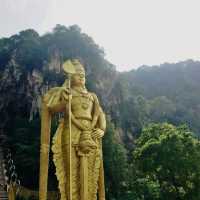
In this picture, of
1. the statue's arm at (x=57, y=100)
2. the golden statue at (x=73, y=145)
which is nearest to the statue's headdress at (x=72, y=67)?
the golden statue at (x=73, y=145)

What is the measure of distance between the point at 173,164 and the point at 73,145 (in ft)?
35.0

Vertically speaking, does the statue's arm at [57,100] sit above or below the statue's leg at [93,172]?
above

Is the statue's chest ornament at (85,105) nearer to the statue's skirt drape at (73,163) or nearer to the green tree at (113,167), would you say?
the statue's skirt drape at (73,163)

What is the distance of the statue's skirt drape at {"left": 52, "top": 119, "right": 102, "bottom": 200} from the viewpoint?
22.9ft

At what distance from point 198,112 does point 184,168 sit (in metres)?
34.0

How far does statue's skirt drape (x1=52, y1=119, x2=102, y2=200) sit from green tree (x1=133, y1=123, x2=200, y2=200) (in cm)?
1026

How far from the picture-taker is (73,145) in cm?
706

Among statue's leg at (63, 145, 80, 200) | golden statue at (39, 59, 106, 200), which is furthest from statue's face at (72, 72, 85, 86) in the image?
statue's leg at (63, 145, 80, 200)

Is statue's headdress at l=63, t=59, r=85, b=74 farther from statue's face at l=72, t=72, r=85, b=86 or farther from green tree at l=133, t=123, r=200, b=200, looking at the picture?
green tree at l=133, t=123, r=200, b=200

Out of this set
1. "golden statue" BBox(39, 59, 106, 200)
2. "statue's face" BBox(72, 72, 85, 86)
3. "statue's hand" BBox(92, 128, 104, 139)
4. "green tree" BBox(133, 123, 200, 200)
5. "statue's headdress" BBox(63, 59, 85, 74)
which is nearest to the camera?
"golden statue" BBox(39, 59, 106, 200)

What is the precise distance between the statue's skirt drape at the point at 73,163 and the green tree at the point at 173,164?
1026 centimetres

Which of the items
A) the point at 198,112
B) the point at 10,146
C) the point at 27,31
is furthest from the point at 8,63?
the point at 198,112

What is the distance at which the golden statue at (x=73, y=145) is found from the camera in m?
6.95

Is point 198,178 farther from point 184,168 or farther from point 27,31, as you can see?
point 27,31
